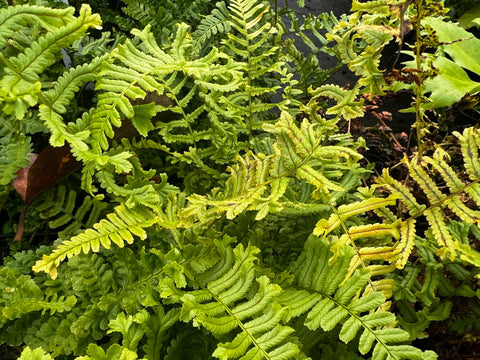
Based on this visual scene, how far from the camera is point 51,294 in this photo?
116 centimetres

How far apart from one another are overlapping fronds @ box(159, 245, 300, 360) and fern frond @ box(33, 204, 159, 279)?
14 centimetres

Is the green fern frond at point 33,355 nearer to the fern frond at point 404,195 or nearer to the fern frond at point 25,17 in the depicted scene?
the fern frond at point 25,17

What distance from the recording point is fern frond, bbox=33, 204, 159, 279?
3.20ft

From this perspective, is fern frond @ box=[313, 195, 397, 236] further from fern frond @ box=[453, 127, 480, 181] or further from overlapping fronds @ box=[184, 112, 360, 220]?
fern frond @ box=[453, 127, 480, 181]

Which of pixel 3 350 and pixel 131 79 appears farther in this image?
pixel 3 350

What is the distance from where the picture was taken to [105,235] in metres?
1.04

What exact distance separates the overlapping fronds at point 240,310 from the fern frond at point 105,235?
5.5 inches

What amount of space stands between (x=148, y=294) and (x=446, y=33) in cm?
164

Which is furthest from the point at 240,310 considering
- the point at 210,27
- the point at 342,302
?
the point at 210,27

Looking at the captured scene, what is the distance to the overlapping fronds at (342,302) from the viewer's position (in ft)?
3.12

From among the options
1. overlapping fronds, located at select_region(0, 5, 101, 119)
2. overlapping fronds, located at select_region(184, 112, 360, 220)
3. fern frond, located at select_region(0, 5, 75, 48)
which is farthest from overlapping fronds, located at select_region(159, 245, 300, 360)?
fern frond, located at select_region(0, 5, 75, 48)

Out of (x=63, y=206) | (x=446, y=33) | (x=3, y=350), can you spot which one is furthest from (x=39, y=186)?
(x=446, y=33)

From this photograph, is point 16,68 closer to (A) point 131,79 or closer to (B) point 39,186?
(A) point 131,79

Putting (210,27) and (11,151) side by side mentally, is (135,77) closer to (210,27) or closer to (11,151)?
(11,151)
